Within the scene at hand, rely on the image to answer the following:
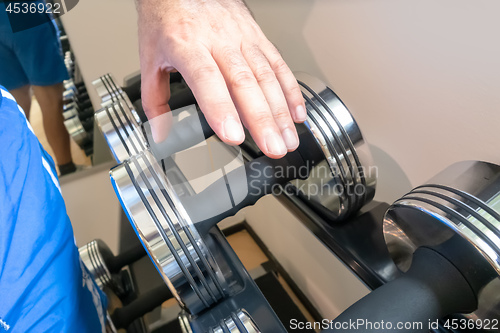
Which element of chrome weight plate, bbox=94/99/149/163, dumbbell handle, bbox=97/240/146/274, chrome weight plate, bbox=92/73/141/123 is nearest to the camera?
chrome weight plate, bbox=94/99/149/163

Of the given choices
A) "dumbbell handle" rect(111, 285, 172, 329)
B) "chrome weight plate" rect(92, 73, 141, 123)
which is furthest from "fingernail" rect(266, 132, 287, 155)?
"dumbbell handle" rect(111, 285, 172, 329)

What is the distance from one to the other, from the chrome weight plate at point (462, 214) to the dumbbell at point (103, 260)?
679 millimetres

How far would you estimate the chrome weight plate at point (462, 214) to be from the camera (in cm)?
26

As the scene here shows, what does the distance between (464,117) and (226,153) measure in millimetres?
282

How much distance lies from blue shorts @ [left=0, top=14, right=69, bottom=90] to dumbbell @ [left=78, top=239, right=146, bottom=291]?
0.41 m

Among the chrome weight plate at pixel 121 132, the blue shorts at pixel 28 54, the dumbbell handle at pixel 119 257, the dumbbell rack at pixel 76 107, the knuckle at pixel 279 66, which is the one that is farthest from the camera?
the dumbbell rack at pixel 76 107

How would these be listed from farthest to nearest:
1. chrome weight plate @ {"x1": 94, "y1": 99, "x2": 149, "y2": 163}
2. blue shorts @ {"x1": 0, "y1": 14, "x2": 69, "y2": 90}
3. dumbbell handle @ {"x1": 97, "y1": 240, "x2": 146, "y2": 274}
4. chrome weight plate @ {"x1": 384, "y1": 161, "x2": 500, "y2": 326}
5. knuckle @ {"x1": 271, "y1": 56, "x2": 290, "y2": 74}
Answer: dumbbell handle @ {"x1": 97, "y1": 240, "x2": 146, "y2": 274} < blue shorts @ {"x1": 0, "y1": 14, "x2": 69, "y2": 90} < chrome weight plate @ {"x1": 94, "y1": 99, "x2": 149, "y2": 163} < knuckle @ {"x1": 271, "y1": 56, "x2": 290, "y2": 74} < chrome weight plate @ {"x1": 384, "y1": 161, "x2": 500, "y2": 326}

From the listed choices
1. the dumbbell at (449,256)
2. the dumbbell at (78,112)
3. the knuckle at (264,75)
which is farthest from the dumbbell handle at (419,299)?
the dumbbell at (78,112)

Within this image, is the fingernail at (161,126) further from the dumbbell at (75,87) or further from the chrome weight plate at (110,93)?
the dumbbell at (75,87)

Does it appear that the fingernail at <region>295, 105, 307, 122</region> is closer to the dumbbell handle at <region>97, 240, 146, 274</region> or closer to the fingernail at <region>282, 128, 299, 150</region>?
the fingernail at <region>282, 128, 299, 150</region>

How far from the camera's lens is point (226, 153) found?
1.52ft

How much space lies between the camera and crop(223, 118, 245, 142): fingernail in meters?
0.29

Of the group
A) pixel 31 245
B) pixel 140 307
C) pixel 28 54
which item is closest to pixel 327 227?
pixel 31 245

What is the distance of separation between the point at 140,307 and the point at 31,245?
39 cm
